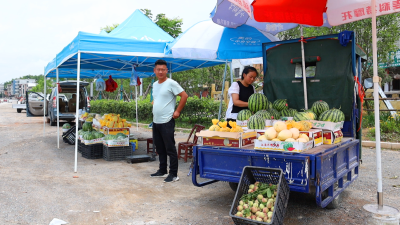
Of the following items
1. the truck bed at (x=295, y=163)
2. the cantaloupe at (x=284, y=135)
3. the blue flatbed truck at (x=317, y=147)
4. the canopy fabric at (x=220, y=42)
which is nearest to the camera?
the truck bed at (x=295, y=163)

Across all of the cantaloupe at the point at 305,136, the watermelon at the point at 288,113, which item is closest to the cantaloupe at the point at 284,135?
the cantaloupe at the point at 305,136

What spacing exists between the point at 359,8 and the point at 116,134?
5921 mm

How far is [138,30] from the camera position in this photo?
28.5 feet

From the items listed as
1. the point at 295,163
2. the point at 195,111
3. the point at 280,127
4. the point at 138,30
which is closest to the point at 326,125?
the point at 280,127

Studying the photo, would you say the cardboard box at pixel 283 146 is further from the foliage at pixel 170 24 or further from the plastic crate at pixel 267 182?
the foliage at pixel 170 24

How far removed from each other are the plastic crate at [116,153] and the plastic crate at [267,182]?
484cm

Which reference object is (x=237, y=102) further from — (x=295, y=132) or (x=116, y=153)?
(x=116, y=153)

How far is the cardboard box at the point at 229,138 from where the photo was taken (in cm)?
396

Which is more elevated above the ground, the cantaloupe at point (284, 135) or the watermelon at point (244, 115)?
the watermelon at point (244, 115)

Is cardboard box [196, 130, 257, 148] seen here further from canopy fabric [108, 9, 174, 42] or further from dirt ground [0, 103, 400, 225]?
canopy fabric [108, 9, 174, 42]

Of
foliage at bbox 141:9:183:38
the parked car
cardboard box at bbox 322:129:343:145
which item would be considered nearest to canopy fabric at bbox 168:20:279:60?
cardboard box at bbox 322:129:343:145

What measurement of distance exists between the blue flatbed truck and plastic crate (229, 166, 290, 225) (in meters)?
0.13

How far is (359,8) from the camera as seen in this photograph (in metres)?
5.01

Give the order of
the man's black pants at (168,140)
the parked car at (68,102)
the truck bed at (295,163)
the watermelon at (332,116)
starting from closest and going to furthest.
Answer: the truck bed at (295,163), the watermelon at (332,116), the man's black pants at (168,140), the parked car at (68,102)
